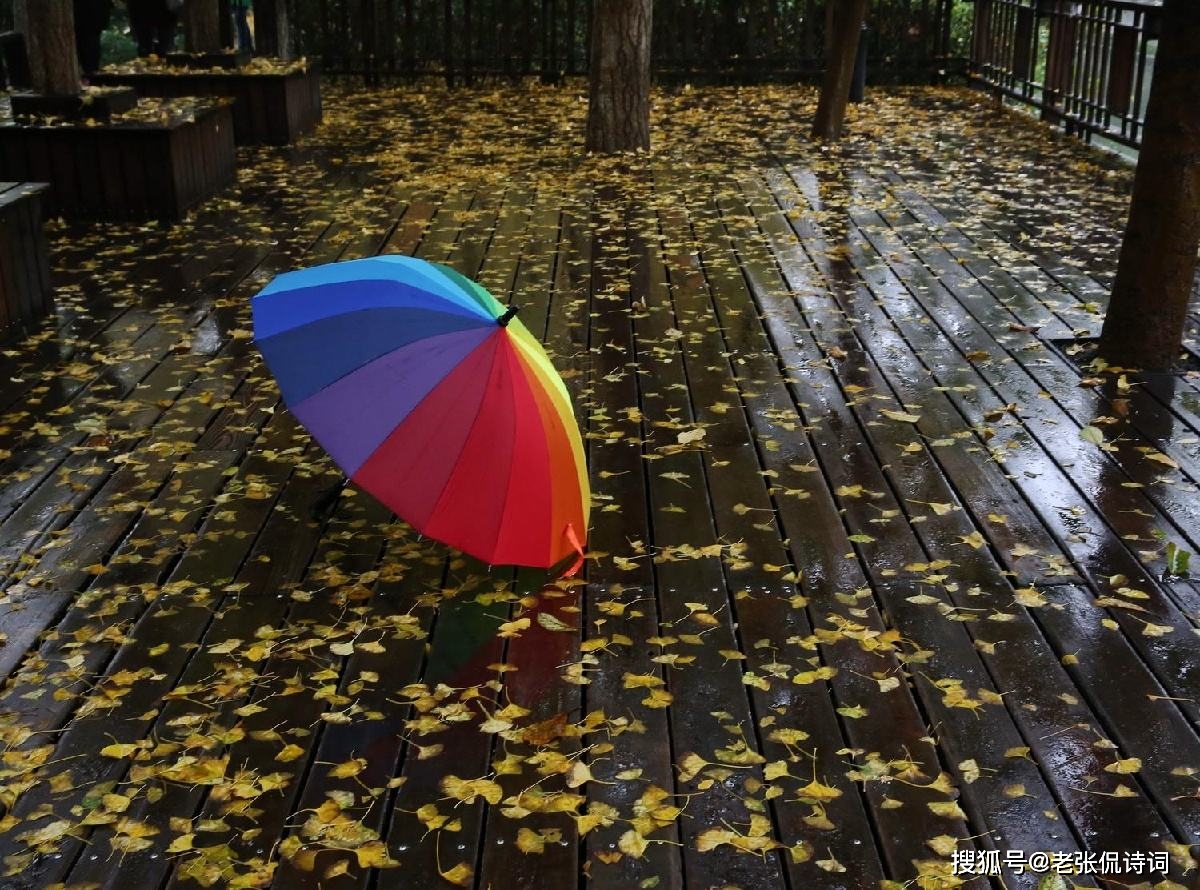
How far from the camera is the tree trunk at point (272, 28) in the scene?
14352mm

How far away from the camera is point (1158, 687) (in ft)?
10.8

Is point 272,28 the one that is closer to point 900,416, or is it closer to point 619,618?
point 900,416

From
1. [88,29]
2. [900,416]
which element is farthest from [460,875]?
[88,29]

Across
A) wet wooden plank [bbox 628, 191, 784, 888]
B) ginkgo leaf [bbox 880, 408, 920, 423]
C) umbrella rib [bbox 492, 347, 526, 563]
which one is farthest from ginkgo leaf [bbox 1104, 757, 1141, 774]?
ginkgo leaf [bbox 880, 408, 920, 423]

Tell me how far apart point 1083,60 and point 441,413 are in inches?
390

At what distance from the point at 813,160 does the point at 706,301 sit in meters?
4.55

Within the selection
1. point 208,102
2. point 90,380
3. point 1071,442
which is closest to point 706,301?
point 1071,442

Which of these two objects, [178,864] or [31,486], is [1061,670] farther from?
[31,486]

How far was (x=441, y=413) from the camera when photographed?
3.64 meters

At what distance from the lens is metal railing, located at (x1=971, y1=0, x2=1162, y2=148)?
10.6 meters

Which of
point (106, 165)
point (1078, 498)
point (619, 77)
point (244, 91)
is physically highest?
point (619, 77)

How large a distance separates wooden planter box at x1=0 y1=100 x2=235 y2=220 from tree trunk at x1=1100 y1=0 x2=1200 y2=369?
575 centimetres

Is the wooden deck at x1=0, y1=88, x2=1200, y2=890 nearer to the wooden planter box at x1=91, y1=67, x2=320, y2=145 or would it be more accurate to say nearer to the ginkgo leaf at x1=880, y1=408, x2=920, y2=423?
the ginkgo leaf at x1=880, y1=408, x2=920, y2=423

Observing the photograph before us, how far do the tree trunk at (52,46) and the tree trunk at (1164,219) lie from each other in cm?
648
